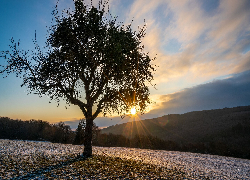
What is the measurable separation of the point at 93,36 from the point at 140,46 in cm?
481

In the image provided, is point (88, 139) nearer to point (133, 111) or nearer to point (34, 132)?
point (133, 111)

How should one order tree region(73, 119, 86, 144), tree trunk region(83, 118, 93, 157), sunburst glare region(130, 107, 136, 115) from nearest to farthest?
tree trunk region(83, 118, 93, 157) < sunburst glare region(130, 107, 136, 115) < tree region(73, 119, 86, 144)

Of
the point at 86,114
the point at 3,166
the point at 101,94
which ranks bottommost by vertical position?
the point at 3,166

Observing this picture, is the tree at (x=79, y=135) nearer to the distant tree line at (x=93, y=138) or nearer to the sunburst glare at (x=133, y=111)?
the distant tree line at (x=93, y=138)

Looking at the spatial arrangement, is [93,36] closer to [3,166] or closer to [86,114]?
[86,114]

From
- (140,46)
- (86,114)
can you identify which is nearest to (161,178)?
(86,114)

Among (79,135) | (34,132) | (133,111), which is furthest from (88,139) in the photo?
(34,132)

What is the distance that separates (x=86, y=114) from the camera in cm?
1645

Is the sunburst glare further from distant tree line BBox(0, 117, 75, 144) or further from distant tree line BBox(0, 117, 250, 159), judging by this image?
distant tree line BBox(0, 117, 75, 144)

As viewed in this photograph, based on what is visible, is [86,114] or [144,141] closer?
[86,114]

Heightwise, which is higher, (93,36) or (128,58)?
(93,36)

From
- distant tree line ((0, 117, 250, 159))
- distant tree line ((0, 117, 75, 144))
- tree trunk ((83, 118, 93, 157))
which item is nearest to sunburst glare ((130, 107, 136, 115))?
tree trunk ((83, 118, 93, 157))

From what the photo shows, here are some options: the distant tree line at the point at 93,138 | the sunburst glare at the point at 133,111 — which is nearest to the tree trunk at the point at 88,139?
the sunburst glare at the point at 133,111

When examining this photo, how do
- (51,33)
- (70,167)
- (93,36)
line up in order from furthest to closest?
(51,33) → (93,36) → (70,167)
